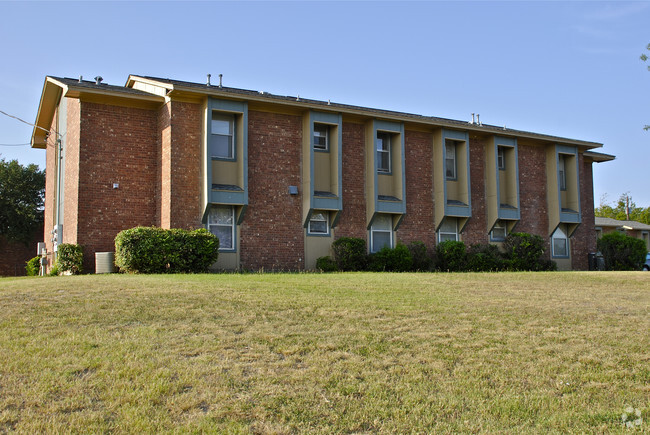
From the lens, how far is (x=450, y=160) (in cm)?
2495

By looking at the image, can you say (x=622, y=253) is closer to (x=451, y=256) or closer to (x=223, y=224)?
(x=451, y=256)

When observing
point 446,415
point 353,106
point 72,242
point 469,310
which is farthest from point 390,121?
point 446,415

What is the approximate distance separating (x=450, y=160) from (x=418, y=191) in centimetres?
228

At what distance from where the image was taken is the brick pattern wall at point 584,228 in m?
27.8

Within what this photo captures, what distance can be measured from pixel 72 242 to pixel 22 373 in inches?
570

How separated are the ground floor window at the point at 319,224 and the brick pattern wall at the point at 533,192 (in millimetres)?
9043

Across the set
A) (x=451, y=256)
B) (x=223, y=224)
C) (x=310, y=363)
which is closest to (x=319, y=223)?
(x=223, y=224)

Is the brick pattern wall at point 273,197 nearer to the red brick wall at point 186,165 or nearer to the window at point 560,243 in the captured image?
the red brick wall at point 186,165

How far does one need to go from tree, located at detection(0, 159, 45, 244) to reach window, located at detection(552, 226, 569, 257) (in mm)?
26216

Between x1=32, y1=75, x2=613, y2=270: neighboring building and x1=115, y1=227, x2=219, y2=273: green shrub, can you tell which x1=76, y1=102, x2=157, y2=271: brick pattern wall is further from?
x1=115, y1=227, x2=219, y2=273: green shrub

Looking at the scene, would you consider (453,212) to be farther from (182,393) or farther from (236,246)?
(182,393)

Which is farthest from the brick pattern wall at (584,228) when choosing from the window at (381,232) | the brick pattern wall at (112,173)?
the brick pattern wall at (112,173)

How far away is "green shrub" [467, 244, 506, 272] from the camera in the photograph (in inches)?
920

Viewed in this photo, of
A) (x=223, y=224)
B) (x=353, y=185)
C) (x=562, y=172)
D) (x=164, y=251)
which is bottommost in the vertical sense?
(x=164, y=251)
